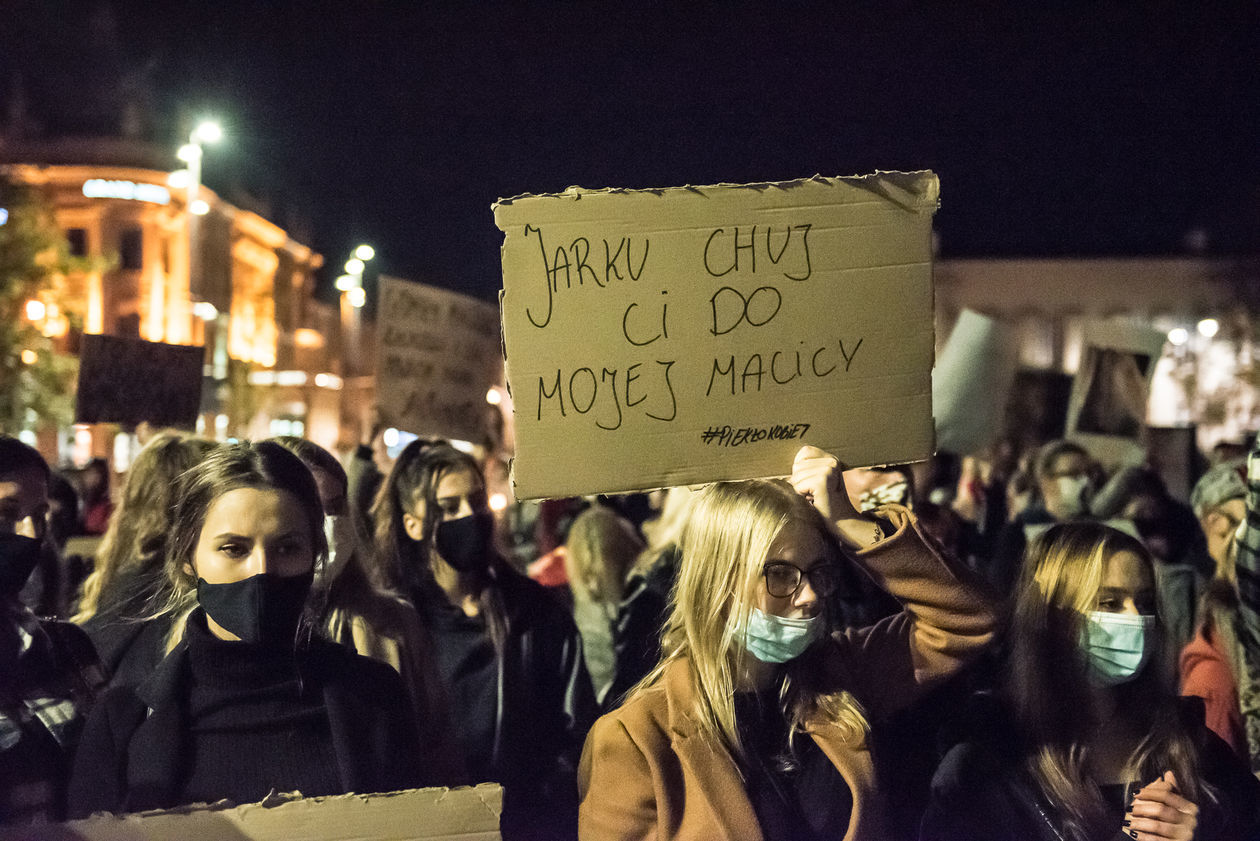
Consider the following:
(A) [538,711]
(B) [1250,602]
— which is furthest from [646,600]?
(B) [1250,602]

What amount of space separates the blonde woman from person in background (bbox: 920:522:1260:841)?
213 millimetres

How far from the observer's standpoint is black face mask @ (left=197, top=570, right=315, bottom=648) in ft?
9.51

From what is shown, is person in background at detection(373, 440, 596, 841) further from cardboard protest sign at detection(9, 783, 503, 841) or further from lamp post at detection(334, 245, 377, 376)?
lamp post at detection(334, 245, 377, 376)

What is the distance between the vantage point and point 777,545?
2885 mm

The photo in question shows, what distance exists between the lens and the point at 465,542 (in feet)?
15.4

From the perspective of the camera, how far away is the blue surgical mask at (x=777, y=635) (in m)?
2.85

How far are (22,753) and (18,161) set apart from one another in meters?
50.3

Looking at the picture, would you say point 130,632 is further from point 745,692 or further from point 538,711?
point 745,692

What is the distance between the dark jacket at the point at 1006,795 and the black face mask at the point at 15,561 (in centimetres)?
214

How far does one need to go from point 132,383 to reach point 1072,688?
15.1 ft

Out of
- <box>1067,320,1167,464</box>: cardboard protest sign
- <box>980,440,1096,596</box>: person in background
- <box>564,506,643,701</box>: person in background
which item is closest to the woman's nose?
<box>564,506,643,701</box>: person in background

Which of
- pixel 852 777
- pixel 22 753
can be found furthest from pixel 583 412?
pixel 22 753

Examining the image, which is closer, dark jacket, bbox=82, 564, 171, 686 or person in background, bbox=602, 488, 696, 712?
dark jacket, bbox=82, 564, 171, 686

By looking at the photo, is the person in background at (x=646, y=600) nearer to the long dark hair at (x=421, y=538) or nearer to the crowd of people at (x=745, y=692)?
the long dark hair at (x=421, y=538)
